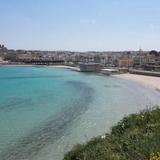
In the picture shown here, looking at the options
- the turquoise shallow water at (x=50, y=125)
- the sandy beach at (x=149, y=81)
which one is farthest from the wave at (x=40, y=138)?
the sandy beach at (x=149, y=81)

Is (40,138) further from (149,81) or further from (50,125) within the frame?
(149,81)

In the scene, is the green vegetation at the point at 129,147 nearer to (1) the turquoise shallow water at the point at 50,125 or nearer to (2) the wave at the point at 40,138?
(1) the turquoise shallow water at the point at 50,125

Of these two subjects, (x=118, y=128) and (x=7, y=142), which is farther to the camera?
(x=7, y=142)

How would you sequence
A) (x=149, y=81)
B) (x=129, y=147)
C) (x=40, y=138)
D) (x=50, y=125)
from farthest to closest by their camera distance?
(x=149, y=81) → (x=50, y=125) → (x=40, y=138) → (x=129, y=147)

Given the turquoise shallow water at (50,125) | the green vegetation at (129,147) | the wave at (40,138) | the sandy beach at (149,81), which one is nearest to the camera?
the green vegetation at (129,147)

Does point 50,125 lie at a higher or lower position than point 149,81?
higher

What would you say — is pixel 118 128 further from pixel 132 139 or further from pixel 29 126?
pixel 29 126

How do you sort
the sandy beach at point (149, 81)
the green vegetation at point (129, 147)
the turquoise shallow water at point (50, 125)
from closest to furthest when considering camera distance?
the green vegetation at point (129, 147) < the turquoise shallow water at point (50, 125) < the sandy beach at point (149, 81)

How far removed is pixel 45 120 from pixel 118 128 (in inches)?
570

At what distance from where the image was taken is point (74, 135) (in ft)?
80.0

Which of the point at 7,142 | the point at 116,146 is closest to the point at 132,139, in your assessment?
the point at 116,146

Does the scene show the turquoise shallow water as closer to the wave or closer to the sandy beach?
the wave

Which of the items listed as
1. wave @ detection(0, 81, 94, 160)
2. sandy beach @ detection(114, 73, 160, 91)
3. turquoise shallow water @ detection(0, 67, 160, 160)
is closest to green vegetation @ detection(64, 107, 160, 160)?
turquoise shallow water @ detection(0, 67, 160, 160)

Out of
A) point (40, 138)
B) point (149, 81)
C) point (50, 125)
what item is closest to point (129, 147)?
point (40, 138)
